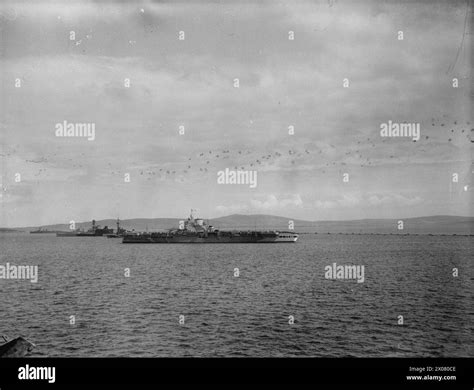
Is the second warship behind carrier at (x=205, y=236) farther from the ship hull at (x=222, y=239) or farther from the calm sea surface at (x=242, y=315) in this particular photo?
the calm sea surface at (x=242, y=315)

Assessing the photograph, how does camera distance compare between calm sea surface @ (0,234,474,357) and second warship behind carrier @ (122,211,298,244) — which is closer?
calm sea surface @ (0,234,474,357)

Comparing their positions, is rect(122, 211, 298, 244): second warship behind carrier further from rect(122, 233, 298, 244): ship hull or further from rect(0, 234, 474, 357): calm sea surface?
rect(0, 234, 474, 357): calm sea surface

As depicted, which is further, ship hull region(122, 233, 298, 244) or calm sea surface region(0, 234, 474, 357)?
ship hull region(122, 233, 298, 244)

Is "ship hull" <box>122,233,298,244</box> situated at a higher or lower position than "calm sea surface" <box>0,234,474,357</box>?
lower

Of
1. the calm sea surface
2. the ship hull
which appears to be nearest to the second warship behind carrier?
the ship hull

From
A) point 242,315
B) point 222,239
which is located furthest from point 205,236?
point 242,315

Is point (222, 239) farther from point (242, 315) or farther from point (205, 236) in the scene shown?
point (242, 315)

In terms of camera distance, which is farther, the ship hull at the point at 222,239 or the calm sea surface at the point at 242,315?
the ship hull at the point at 222,239

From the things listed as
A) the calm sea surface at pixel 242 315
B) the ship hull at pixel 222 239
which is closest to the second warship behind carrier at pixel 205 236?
the ship hull at pixel 222 239
